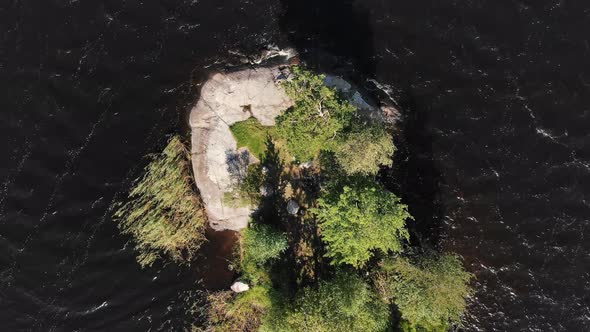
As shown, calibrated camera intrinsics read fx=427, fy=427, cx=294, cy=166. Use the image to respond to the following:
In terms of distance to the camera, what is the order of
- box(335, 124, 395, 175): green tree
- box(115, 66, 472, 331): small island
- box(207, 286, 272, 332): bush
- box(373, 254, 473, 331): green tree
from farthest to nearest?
box(207, 286, 272, 332): bush
box(115, 66, 472, 331): small island
box(373, 254, 473, 331): green tree
box(335, 124, 395, 175): green tree

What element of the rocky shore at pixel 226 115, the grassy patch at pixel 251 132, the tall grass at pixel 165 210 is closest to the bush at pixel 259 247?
the rocky shore at pixel 226 115

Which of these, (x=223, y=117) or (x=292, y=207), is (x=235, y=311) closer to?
(x=292, y=207)

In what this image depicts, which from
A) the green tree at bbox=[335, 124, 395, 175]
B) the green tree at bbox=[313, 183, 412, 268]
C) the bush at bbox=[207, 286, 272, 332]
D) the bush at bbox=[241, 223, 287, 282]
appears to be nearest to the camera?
the green tree at bbox=[313, 183, 412, 268]

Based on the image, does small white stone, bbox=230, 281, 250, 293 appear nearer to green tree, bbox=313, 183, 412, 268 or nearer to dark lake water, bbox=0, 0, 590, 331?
dark lake water, bbox=0, 0, 590, 331

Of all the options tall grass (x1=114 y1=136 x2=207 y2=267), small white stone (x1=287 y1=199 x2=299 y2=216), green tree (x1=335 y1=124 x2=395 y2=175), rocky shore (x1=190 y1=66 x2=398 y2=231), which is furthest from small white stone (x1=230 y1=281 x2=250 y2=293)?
green tree (x1=335 y1=124 x2=395 y2=175)

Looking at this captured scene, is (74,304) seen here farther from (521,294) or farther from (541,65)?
(541,65)

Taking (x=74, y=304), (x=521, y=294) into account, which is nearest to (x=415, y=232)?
(x=521, y=294)
